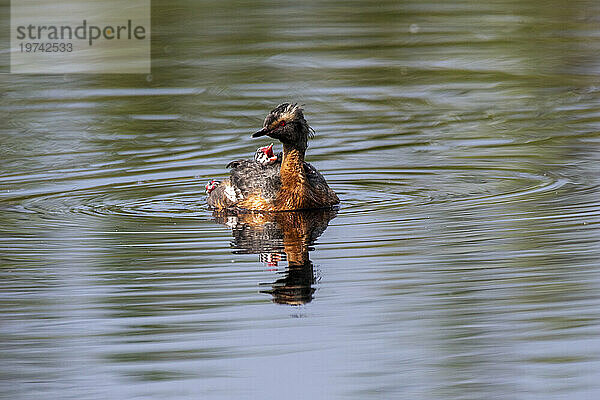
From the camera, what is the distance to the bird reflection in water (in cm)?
928

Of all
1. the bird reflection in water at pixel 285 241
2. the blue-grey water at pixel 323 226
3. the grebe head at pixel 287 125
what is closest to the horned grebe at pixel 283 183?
the grebe head at pixel 287 125

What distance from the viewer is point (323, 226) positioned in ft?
38.5

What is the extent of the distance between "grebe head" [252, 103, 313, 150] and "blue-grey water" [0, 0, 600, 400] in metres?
0.83

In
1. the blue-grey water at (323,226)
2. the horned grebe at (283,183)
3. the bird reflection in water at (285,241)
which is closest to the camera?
the blue-grey water at (323,226)

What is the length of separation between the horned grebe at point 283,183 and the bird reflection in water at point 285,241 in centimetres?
13

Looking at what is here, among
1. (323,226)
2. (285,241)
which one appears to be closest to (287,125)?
(323,226)

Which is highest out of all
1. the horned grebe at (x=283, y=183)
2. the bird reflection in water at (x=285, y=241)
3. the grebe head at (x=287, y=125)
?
the grebe head at (x=287, y=125)

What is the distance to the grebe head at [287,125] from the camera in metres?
12.8

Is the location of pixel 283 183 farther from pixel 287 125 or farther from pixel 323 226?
pixel 323 226

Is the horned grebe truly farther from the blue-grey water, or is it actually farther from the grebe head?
the blue-grey water

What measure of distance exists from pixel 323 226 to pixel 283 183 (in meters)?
1.33

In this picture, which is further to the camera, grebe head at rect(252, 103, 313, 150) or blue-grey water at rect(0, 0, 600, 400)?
grebe head at rect(252, 103, 313, 150)

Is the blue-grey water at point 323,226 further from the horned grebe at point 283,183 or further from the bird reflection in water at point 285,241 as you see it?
the horned grebe at point 283,183

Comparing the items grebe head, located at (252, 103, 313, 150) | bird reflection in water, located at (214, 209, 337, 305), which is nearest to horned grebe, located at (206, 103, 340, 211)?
grebe head, located at (252, 103, 313, 150)
